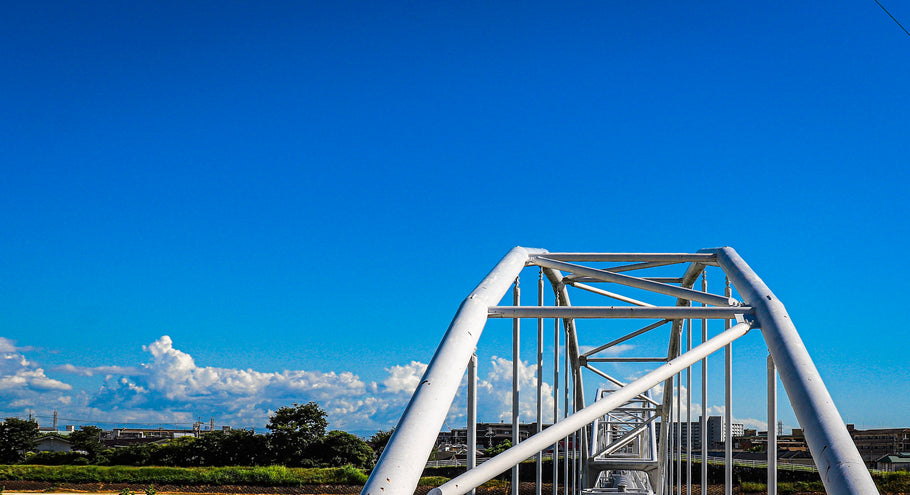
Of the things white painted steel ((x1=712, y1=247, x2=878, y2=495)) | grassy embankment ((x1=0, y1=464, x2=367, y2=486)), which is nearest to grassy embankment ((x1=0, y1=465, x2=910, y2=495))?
grassy embankment ((x1=0, y1=464, x2=367, y2=486))

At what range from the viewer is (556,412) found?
8.73 meters

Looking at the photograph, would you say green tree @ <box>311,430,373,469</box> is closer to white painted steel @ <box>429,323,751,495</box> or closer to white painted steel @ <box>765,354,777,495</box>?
white painted steel @ <box>765,354,777,495</box>

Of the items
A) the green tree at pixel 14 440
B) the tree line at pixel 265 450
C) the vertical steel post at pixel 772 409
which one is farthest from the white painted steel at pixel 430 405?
the green tree at pixel 14 440

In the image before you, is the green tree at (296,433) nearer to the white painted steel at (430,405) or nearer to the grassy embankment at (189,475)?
the grassy embankment at (189,475)

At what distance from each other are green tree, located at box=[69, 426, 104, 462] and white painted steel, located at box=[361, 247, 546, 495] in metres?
49.6

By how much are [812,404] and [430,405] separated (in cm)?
159

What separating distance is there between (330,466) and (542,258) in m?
42.5

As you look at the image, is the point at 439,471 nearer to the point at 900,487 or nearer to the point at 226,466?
the point at 226,466

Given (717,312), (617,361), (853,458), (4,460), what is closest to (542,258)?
(717,312)

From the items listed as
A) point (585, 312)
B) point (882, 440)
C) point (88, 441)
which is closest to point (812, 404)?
point (585, 312)

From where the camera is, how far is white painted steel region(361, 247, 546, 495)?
3076mm

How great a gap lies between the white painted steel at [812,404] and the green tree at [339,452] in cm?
4404

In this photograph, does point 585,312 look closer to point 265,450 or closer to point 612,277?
point 612,277

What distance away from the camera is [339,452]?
153 feet
